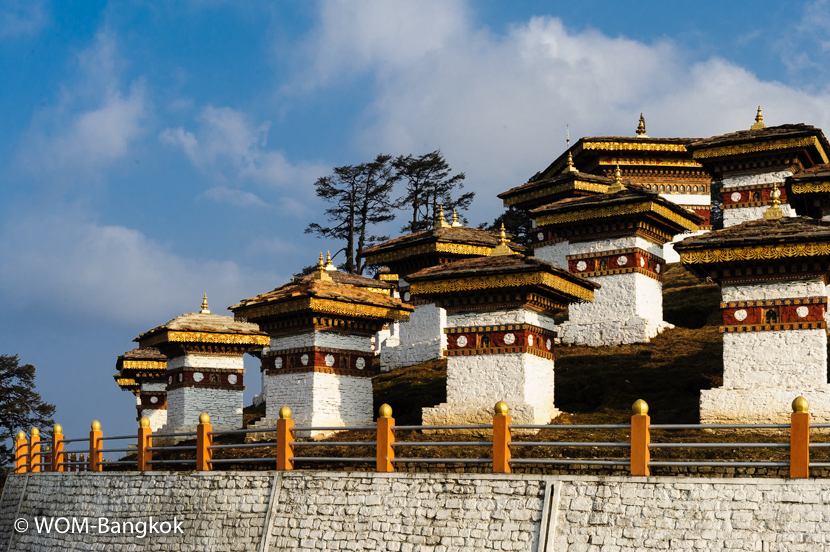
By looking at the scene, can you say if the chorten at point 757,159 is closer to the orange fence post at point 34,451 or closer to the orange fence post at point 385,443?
the orange fence post at point 385,443

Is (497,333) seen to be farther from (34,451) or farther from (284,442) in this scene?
(34,451)

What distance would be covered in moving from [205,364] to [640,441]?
15634 millimetres

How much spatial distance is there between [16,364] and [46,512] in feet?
71.1

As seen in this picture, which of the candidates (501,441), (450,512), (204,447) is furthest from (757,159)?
(204,447)

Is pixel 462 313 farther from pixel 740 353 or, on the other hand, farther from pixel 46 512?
pixel 46 512

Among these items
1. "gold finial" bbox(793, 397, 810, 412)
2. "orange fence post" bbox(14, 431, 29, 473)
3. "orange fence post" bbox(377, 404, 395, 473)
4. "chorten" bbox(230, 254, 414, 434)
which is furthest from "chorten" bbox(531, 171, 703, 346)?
"orange fence post" bbox(14, 431, 29, 473)

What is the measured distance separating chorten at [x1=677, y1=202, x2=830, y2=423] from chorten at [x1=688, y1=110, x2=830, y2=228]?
40.2ft

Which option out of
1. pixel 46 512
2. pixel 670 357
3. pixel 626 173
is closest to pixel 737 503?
pixel 670 357

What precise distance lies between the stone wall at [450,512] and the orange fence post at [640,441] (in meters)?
0.18

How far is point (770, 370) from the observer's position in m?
19.1

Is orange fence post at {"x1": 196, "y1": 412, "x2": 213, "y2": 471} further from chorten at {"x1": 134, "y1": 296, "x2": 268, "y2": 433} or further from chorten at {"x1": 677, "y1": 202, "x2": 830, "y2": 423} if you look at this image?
chorten at {"x1": 677, "y1": 202, "x2": 830, "y2": 423}

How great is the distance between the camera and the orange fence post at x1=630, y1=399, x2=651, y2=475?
14.2 metres

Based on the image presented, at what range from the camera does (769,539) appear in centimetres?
1318

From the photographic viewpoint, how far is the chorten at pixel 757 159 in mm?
30984
